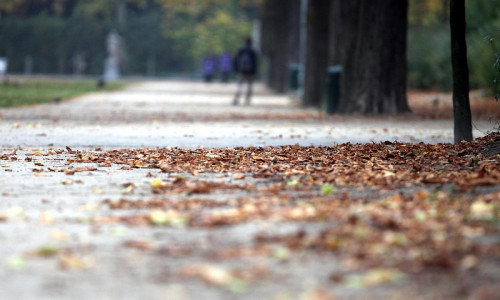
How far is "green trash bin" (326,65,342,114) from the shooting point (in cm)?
2580

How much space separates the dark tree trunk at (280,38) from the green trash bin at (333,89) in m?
21.1

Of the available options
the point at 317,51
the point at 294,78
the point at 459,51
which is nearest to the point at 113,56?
the point at 294,78

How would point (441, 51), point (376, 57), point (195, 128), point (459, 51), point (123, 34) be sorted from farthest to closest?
point (123, 34)
point (441, 51)
point (376, 57)
point (195, 128)
point (459, 51)

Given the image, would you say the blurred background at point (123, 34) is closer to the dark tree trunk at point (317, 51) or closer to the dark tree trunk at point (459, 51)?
the dark tree trunk at point (317, 51)

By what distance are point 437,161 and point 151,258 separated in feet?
21.2

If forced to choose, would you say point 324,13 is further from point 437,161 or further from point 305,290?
point 305,290

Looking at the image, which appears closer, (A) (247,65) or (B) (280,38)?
(A) (247,65)

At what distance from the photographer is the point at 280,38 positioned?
50688 millimetres

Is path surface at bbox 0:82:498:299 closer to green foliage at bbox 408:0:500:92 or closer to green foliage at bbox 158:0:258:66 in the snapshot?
green foliage at bbox 408:0:500:92

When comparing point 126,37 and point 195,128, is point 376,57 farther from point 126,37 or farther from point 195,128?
point 126,37

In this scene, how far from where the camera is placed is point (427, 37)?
157 feet

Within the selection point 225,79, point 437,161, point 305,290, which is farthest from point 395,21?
point 225,79

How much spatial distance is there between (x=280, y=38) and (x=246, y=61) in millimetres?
15477

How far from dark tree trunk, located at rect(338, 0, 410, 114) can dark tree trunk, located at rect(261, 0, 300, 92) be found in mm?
22114
